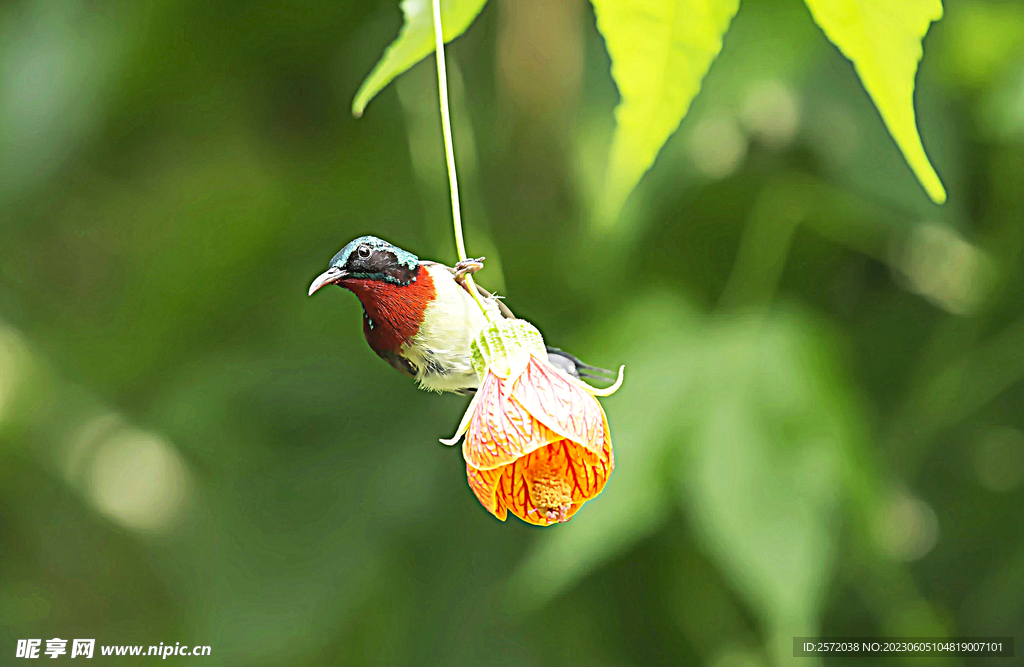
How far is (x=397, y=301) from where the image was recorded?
35 cm

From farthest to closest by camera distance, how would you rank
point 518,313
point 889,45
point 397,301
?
point 518,313 → point 397,301 → point 889,45

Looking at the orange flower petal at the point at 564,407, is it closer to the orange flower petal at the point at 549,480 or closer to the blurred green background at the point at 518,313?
the orange flower petal at the point at 549,480

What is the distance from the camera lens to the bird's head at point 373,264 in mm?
326

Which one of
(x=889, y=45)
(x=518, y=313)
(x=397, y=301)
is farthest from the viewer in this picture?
(x=518, y=313)

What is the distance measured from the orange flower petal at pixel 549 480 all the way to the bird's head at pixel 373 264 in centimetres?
9

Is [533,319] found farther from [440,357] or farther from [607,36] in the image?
[607,36]

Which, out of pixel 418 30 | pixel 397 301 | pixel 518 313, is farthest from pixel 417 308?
pixel 518 313

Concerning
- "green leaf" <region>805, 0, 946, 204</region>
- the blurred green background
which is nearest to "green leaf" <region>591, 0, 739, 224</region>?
"green leaf" <region>805, 0, 946, 204</region>

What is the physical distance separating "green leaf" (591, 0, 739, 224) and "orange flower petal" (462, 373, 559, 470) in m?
0.11

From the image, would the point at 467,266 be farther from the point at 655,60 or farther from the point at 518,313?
the point at 518,313

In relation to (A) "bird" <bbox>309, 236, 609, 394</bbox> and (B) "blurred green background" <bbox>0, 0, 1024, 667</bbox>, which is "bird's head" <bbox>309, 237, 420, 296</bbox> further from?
(B) "blurred green background" <bbox>0, 0, 1024, 667</bbox>

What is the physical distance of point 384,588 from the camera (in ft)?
2.92

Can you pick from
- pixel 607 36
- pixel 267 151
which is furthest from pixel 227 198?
pixel 607 36

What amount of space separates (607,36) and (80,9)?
73cm
